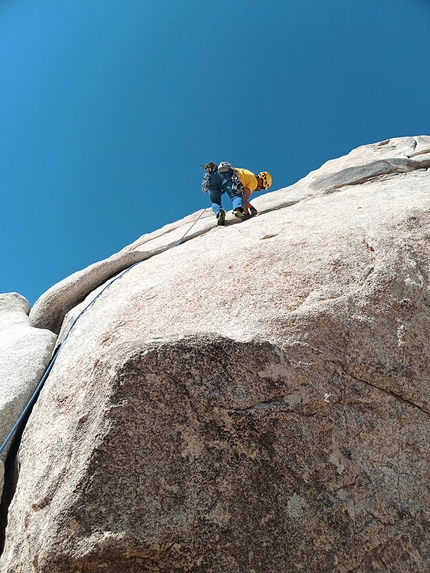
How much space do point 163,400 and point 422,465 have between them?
82.5 inches

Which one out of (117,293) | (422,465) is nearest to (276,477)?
(422,465)

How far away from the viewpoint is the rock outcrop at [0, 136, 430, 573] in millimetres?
2727

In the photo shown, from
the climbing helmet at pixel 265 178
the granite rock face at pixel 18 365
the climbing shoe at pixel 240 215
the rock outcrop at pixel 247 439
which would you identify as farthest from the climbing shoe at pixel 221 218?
the rock outcrop at pixel 247 439

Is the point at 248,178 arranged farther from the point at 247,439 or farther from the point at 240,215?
the point at 247,439

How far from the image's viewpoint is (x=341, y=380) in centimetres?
350

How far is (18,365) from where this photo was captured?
195 inches

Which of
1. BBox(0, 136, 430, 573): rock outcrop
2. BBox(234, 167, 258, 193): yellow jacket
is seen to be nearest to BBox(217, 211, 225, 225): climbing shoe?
BBox(234, 167, 258, 193): yellow jacket

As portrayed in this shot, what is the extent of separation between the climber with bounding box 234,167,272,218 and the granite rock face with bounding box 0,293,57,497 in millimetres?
5122

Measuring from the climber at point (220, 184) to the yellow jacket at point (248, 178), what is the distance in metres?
0.29

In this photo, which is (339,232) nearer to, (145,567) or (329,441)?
(329,441)

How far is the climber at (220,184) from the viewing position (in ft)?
33.2

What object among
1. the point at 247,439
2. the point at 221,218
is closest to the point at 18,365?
the point at 247,439

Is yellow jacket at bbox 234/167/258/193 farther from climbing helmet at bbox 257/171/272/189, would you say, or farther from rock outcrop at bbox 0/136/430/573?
rock outcrop at bbox 0/136/430/573

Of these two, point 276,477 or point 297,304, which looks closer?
point 276,477
